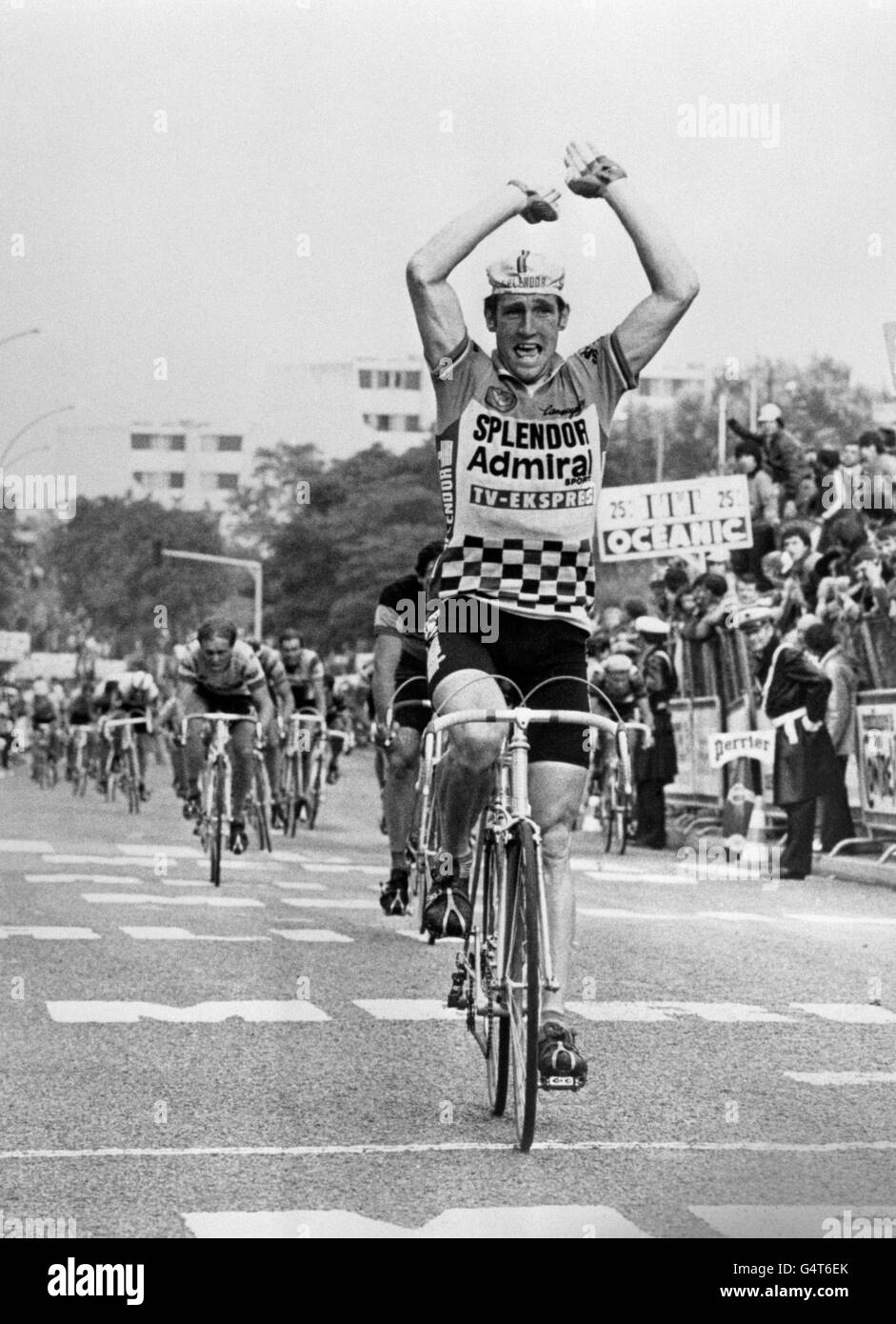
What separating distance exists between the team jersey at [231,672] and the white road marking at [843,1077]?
9101 millimetres

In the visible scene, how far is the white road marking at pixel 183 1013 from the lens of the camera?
891cm

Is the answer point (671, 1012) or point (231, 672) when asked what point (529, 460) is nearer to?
point (671, 1012)

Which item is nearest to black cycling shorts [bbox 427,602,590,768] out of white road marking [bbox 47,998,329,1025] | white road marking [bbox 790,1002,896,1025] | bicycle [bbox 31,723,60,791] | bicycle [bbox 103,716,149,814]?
white road marking [bbox 47,998,329,1025]

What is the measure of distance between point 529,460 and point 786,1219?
2.34 meters

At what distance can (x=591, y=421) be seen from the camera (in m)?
6.81

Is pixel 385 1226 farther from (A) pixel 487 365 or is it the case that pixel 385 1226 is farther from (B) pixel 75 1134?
(A) pixel 487 365

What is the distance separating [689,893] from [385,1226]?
38.2ft

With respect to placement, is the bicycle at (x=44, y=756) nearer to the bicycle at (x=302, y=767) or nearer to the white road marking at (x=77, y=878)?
the bicycle at (x=302, y=767)

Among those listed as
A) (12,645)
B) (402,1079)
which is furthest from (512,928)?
(12,645)

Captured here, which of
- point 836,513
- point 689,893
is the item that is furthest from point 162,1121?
point 836,513

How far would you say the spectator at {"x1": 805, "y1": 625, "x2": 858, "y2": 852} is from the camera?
61.3 ft

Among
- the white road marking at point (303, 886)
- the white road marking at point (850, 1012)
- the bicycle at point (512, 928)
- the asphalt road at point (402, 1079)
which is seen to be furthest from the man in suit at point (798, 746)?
the bicycle at point (512, 928)

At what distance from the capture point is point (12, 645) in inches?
4097

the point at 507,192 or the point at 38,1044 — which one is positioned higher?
the point at 507,192
